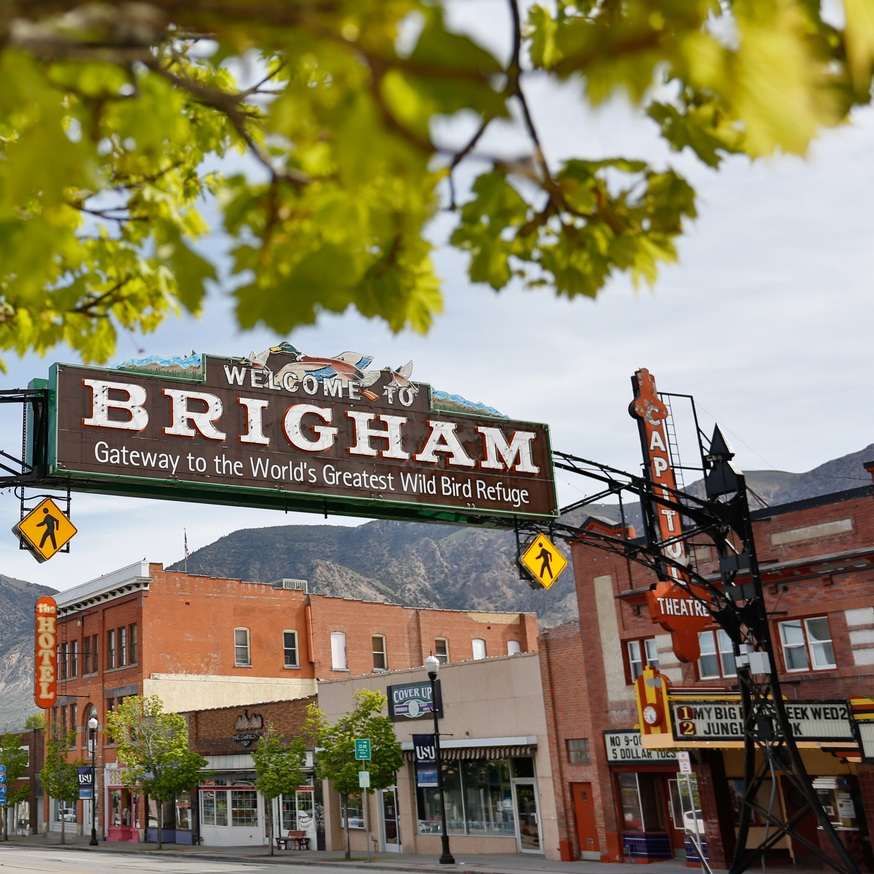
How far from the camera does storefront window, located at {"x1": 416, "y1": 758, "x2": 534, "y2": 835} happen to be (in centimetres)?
3287

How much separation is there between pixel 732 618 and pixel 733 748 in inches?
291

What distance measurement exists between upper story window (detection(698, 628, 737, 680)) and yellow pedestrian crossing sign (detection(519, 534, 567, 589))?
7189 millimetres

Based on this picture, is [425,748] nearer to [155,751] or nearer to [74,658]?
[155,751]

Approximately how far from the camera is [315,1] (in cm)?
307

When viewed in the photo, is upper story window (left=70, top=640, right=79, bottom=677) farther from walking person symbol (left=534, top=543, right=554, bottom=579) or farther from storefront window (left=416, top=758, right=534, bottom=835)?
walking person symbol (left=534, top=543, right=554, bottom=579)

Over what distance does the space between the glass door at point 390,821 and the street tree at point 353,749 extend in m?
1.59

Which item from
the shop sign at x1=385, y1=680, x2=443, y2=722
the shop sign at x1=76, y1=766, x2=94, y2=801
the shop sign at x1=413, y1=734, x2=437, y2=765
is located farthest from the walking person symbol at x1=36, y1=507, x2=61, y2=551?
the shop sign at x1=76, y1=766, x2=94, y2=801

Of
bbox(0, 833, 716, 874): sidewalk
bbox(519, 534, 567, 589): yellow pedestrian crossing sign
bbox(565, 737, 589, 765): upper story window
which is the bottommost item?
bbox(0, 833, 716, 874): sidewalk

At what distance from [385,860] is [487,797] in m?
3.87

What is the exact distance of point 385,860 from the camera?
33.4 metres

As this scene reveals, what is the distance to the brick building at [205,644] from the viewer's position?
5300 cm

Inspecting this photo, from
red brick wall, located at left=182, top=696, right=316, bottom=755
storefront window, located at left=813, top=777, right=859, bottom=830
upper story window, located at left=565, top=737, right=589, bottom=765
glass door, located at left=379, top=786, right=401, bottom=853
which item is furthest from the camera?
red brick wall, located at left=182, top=696, right=316, bottom=755

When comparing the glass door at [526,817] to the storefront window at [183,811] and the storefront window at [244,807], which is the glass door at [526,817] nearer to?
the storefront window at [244,807]

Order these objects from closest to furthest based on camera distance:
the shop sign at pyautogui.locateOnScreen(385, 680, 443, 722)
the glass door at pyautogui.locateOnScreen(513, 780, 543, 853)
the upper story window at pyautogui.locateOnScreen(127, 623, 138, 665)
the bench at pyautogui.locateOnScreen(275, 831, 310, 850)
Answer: the glass door at pyautogui.locateOnScreen(513, 780, 543, 853) < the shop sign at pyautogui.locateOnScreen(385, 680, 443, 722) < the bench at pyautogui.locateOnScreen(275, 831, 310, 850) < the upper story window at pyautogui.locateOnScreen(127, 623, 138, 665)
